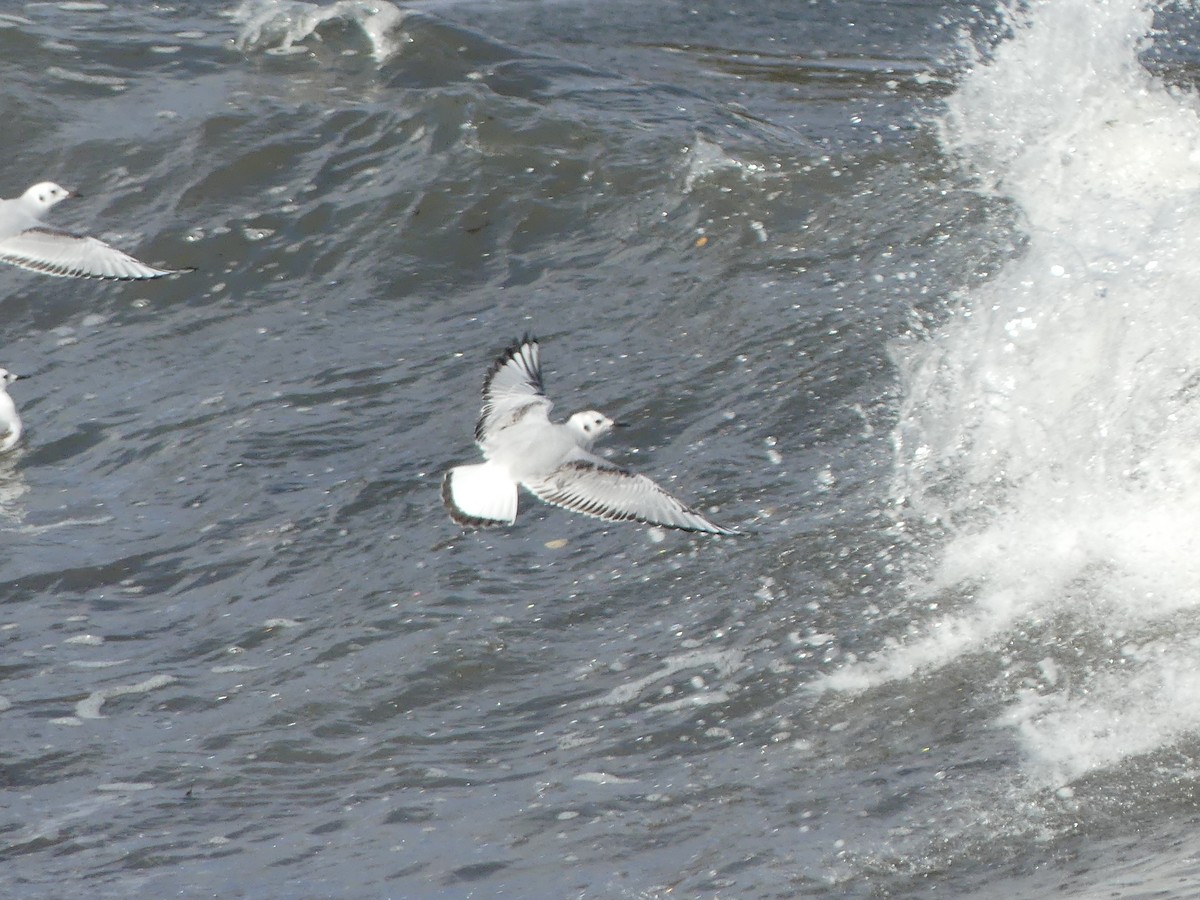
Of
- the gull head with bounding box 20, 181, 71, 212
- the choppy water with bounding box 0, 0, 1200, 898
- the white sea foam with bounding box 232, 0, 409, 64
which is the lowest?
the choppy water with bounding box 0, 0, 1200, 898

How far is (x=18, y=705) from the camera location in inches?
221

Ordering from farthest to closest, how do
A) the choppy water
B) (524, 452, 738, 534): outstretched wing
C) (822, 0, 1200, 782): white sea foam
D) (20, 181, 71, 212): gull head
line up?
(20, 181, 71, 212): gull head → (524, 452, 738, 534): outstretched wing → (822, 0, 1200, 782): white sea foam → the choppy water

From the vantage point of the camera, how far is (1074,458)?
21.8ft

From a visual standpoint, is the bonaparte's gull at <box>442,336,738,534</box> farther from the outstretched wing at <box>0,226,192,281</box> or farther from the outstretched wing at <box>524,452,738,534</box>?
the outstretched wing at <box>0,226,192,281</box>

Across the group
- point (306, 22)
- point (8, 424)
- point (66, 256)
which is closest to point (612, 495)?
point (8, 424)

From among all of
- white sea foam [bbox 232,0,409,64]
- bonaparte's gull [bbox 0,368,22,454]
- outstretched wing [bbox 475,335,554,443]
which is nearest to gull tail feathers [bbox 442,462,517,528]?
outstretched wing [bbox 475,335,554,443]

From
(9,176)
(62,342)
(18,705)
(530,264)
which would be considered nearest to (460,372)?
(530,264)

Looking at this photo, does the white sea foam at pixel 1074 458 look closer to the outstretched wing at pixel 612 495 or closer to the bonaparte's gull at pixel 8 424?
the outstretched wing at pixel 612 495

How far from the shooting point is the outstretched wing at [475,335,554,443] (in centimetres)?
650

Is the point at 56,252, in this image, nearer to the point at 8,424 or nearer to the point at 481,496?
the point at 8,424

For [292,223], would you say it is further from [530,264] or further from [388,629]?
[388,629]

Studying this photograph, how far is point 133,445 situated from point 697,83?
542 centimetres

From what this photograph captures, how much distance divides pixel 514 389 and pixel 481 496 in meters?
0.74

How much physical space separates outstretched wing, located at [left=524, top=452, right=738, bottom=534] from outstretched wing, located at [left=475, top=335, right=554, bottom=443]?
48cm
